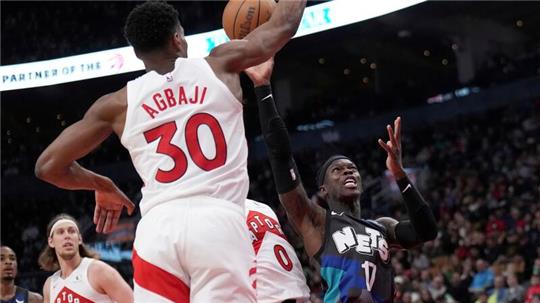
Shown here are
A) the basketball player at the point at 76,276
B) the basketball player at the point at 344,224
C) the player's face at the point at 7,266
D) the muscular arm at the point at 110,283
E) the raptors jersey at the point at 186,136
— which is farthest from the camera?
the player's face at the point at 7,266

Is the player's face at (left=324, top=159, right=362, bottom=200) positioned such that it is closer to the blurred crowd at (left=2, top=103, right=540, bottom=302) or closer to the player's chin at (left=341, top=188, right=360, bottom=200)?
the player's chin at (left=341, top=188, right=360, bottom=200)

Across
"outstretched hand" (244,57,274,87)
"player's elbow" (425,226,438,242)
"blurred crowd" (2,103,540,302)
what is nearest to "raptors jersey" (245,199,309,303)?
"player's elbow" (425,226,438,242)

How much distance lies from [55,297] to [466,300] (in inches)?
294

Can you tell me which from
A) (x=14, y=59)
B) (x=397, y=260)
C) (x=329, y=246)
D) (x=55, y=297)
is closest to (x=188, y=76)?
(x=329, y=246)

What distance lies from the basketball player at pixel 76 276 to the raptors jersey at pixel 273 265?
113 centimetres

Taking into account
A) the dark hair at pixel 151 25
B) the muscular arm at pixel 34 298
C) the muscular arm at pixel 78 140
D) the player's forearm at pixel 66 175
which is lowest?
the muscular arm at pixel 34 298

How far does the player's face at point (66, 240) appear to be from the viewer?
224 inches

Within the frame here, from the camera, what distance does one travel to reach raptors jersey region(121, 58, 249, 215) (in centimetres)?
312

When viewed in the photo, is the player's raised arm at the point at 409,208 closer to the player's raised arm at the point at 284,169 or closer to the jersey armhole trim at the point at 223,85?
the player's raised arm at the point at 284,169

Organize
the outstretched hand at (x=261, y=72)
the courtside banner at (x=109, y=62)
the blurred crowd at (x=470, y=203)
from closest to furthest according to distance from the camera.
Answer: the outstretched hand at (x=261, y=72)
the blurred crowd at (x=470, y=203)
the courtside banner at (x=109, y=62)

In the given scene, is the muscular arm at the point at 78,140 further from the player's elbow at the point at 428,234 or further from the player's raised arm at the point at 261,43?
the player's elbow at the point at 428,234

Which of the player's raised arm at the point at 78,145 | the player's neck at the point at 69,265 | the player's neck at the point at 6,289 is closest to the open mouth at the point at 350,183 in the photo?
the player's raised arm at the point at 78,145

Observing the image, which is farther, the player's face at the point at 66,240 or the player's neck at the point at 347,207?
the player's face at the point at 66,240

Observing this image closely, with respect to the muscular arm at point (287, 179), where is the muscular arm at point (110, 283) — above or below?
below
